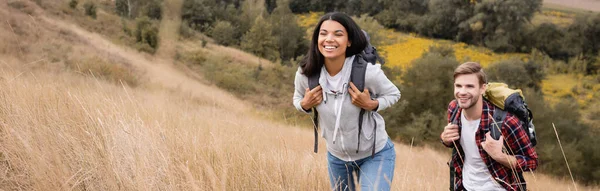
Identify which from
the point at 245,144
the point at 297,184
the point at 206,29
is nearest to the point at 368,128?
the point at 297,184

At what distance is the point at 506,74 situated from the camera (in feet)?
115

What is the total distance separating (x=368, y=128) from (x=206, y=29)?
43.0 metres

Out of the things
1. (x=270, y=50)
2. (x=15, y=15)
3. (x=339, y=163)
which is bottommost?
(x=270, y=50)

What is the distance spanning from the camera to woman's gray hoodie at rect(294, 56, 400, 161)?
2.28 metres

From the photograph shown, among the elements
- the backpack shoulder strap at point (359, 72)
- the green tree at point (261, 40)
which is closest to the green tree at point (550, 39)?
the green tree at point (261, 40)

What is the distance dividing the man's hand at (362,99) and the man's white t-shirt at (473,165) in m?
0.56

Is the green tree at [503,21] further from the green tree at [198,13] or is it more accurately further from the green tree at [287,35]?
the green tree at [198,13]

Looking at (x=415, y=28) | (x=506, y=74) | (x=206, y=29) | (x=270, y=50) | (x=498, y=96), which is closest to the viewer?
(x=498, y=96)

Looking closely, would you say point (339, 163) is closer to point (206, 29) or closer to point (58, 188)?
point (58, 188)

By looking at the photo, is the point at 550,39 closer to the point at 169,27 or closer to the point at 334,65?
the point at 169,27

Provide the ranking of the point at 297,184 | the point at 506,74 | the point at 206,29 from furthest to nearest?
the point at 206,29
the point at 506,74
the point at 297,184

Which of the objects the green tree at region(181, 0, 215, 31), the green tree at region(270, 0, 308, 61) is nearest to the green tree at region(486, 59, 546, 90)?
the green tree at region(270, 0, 308, 61)

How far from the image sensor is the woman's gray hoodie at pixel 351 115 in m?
2.28

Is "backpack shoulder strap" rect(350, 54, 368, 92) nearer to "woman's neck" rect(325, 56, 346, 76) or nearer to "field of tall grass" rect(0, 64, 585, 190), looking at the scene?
"woman's neck" rect(325, 56, 346, 76)
